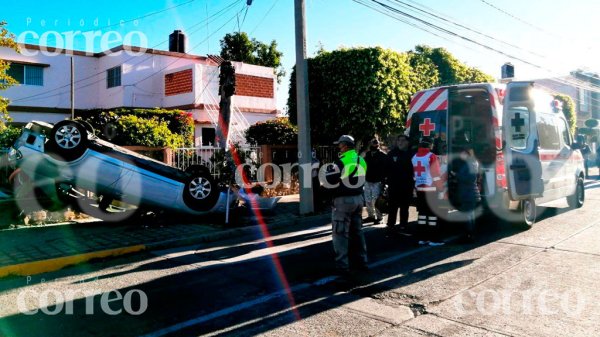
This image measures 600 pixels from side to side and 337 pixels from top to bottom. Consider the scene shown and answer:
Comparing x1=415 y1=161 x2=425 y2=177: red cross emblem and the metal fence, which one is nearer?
x1=415 y1=161 x2=425 y2=177: red cross emblem

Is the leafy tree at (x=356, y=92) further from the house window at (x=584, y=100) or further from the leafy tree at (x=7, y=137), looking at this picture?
the house window at (x=584, y=100)

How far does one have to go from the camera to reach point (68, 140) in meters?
7.66

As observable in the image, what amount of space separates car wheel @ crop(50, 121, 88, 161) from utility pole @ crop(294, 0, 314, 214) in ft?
14.6

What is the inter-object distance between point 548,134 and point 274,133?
9.40 meters

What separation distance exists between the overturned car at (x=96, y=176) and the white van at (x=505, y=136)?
4294mm

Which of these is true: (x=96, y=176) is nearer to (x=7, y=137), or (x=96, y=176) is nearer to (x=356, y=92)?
(x=7, y=137)

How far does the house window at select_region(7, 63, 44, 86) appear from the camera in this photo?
2331cm

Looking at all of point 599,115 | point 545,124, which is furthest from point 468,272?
point 599,115

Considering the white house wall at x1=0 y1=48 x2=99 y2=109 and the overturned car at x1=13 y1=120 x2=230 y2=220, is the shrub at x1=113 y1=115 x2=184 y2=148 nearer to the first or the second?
the overturned car at x1=13 y1=120 x2=230 y2=220

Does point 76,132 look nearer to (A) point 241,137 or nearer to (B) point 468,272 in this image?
(B) point 468,272

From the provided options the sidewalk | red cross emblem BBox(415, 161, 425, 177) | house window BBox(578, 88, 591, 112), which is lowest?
the sidewalk

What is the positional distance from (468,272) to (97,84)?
83.2 feet

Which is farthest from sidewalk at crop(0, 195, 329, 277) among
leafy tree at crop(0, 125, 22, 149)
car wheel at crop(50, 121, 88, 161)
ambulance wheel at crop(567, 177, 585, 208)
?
ambulance wheel at crop(567, 177, 585, 208)

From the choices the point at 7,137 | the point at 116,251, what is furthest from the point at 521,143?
the point at 7,137
